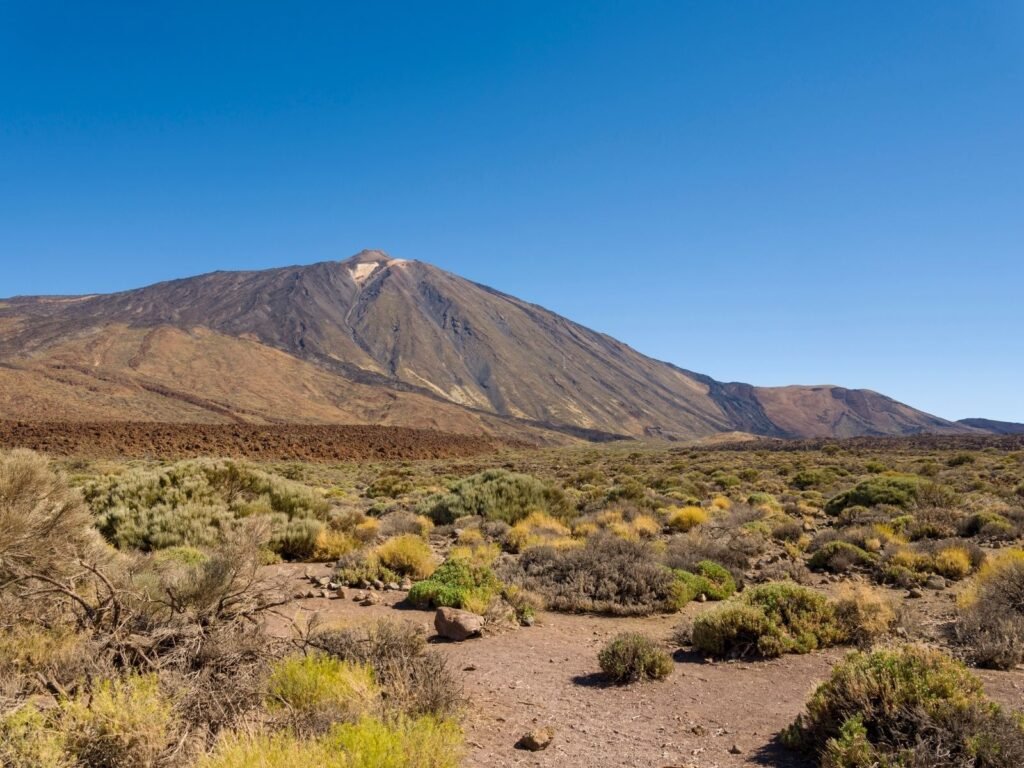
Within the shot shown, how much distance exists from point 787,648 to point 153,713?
5.82 m

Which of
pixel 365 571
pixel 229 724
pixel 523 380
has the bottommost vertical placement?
pixel 365 571

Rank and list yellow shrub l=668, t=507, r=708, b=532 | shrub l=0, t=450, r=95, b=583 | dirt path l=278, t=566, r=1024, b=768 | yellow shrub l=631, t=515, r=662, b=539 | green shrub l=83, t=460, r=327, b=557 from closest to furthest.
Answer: dirt path l=278, t=566, r=1024, b=768 → shrub l=0, t=450, r=95, b=583 → green shrub l=83, t=460, r=327, b=557 → yellow shrub l=631, t=515, r=662, b=539 → yellow shrub l=668, t=507, r=708, b=532

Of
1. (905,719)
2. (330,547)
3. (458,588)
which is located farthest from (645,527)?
(905,719)

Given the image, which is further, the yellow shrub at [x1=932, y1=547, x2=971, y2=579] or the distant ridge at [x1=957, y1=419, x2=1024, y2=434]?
the distant ridge at [x1=957, y1=419, x2=1024, y2=434]

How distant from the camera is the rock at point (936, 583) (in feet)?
29.2

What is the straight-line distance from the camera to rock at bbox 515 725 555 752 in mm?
4305

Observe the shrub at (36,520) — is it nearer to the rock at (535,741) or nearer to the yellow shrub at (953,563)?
the rock at (535,741)

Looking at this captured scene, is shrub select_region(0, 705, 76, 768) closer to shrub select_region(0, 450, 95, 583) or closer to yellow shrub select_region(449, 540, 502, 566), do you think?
A: shrub select_region(0, 450, 95, 583)

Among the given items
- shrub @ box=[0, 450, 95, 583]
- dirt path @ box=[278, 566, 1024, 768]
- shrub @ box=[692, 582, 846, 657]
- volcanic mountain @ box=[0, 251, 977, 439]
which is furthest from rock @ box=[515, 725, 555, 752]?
volcanic mountain @ box=[0, 251, 977, 439]

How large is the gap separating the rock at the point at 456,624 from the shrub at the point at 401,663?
1.31 m

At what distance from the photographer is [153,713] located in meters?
3.36

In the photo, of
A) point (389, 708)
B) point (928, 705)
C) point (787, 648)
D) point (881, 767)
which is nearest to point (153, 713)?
point (389, 708)

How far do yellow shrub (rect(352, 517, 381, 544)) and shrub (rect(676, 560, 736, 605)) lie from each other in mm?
6138

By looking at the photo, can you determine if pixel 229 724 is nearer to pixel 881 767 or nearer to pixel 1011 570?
pixel 881 767
